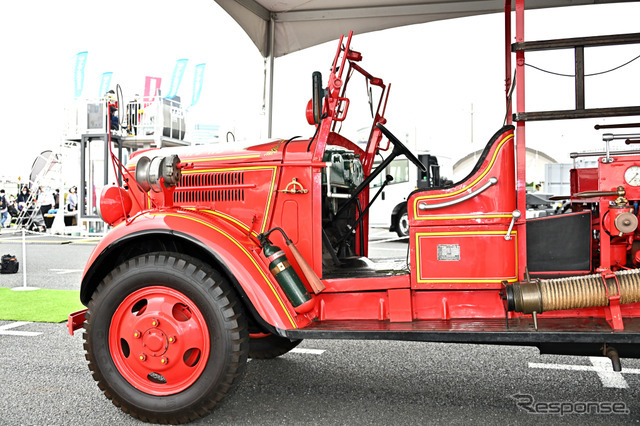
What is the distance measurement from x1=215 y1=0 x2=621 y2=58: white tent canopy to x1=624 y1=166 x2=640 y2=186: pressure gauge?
7.25ft

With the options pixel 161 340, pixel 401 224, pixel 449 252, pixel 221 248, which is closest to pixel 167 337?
pixel 161 340

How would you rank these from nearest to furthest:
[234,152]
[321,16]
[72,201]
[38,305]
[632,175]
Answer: [632,175] < [234,152] < [321,16] < [38,305] < [72,201]

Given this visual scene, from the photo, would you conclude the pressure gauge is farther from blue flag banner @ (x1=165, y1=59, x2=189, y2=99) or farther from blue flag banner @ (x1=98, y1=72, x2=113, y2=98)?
Result: blue flag banner @ (x1=98, y1=72, x2=113, y2=98)

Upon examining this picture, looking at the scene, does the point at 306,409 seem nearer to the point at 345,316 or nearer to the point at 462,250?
the point at 345,316

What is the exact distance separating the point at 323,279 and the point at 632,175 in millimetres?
1628

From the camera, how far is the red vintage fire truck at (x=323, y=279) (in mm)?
2598

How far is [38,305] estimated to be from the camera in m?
5.98

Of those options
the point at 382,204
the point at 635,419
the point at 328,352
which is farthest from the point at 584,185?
the point at 382,204

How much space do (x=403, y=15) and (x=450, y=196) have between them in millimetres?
2416

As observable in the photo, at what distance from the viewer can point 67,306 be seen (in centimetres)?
595

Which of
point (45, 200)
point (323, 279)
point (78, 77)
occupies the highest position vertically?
point (78, 77)

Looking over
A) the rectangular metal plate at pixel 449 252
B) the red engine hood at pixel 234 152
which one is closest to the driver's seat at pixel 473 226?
the rectangular metal plate at pixel 449 252

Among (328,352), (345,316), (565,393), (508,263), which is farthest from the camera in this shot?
(328,352)

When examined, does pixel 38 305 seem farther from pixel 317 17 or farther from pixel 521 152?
pixel 521 152
